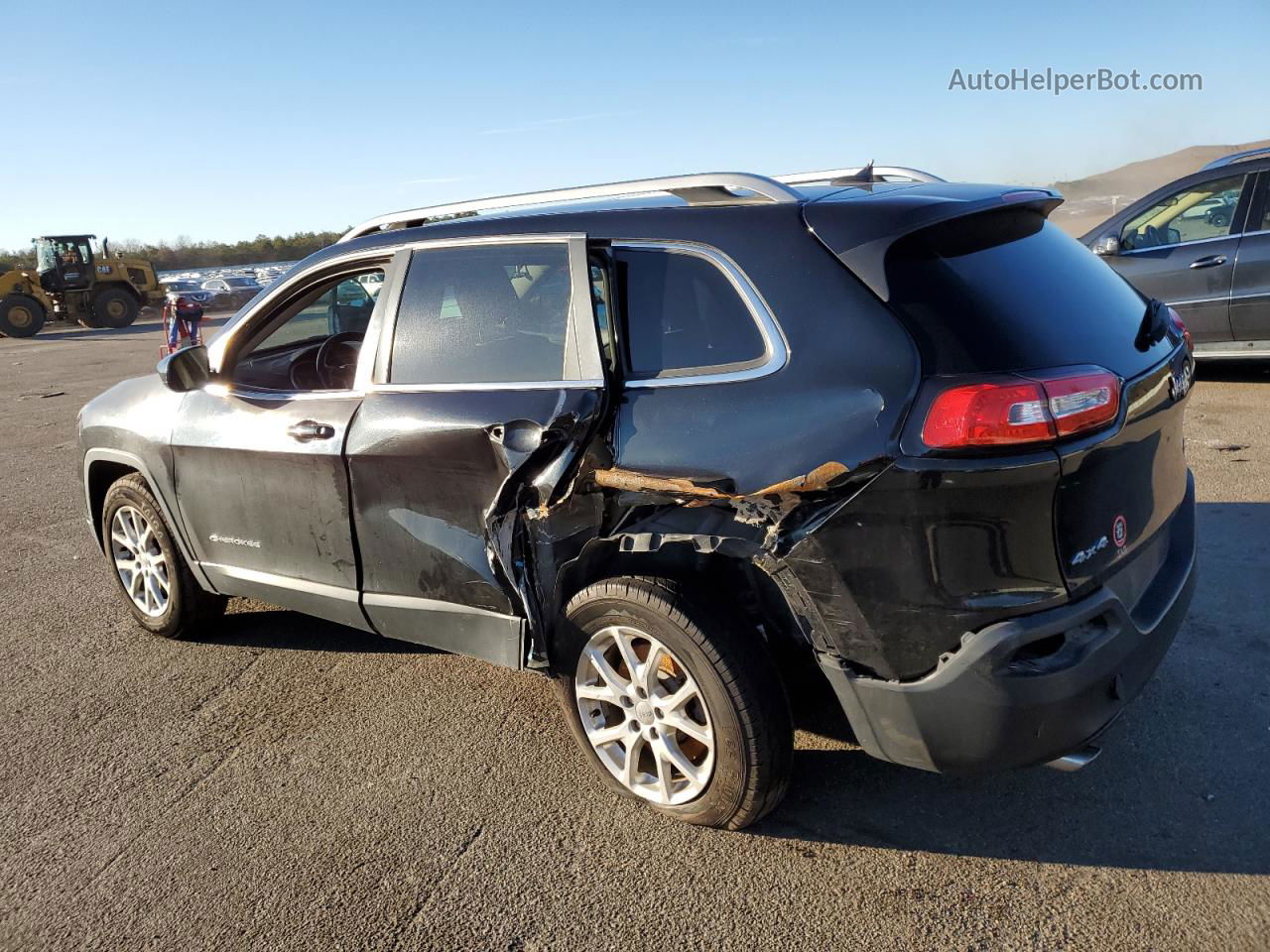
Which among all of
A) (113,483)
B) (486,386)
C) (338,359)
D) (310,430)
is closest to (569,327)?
(486,386)

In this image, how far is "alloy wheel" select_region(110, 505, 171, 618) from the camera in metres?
4.51

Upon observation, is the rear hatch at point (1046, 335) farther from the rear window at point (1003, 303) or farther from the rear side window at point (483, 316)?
the rear side window at point (483, 316)

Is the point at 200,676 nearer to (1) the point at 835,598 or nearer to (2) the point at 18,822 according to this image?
(2) the point at 18,822

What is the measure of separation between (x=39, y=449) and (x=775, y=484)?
9560 mm

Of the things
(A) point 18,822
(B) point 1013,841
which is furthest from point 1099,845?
(A) point 18,822

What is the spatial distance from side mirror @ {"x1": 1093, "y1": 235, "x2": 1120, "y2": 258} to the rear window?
607cm

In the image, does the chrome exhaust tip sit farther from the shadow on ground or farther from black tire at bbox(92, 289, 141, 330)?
black tire at bbox(92, 289, 141, 330)

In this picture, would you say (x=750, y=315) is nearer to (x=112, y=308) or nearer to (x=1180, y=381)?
(x=1180, y=381)

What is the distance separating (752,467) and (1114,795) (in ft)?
5.11

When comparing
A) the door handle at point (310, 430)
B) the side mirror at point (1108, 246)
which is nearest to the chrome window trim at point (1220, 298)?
the side mirror at point (1108, 246)

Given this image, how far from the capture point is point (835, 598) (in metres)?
2.53

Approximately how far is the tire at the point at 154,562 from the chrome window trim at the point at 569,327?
158 centimetres

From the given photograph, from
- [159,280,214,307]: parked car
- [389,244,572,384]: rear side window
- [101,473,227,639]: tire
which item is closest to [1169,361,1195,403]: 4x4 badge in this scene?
[389,244,572,384]: rear side window

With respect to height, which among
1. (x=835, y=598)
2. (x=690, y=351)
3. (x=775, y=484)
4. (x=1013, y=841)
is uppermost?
(x=690, y=351)
